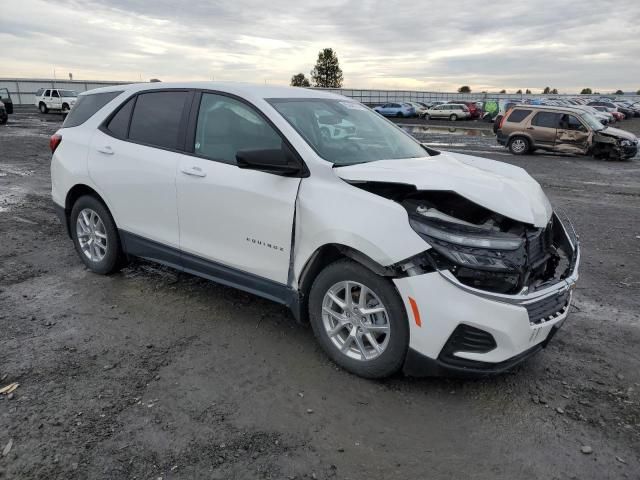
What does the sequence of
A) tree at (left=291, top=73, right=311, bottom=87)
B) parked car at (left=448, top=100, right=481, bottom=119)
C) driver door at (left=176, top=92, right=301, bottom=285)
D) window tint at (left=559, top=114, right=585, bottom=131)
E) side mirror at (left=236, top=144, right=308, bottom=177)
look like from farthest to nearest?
tree at (left=291, top=73, right=311, bottom=87), parked car at (left=448, top=100, right=481, bottom=119), window tint at (left=559, top=114, right=585, bottom=131), driver door at (left=176, top=92, right=301, bottom=285), side mirror at (left=236, top=144, right=308, bottom=177)

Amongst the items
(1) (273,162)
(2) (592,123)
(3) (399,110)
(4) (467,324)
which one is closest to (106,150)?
(1) (273,162)

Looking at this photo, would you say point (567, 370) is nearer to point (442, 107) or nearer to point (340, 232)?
point (340, 232)

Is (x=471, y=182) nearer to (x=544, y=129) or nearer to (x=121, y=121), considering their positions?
(x=121, y=121)

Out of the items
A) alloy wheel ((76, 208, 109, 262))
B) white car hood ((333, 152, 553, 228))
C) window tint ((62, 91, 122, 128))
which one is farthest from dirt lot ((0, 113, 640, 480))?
window tint ((62, 91, 122, 128))

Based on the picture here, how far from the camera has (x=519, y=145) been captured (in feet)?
57.3

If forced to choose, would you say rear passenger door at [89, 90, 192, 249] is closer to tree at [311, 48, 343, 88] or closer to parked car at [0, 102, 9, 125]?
parked car at [0, 102, 9, 125]

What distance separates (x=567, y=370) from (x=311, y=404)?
5.85 ft

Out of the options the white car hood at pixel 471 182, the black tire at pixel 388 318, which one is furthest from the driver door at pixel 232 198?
the white car hood at pixel 471 182

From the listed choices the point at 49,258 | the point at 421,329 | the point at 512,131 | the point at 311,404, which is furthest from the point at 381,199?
the point at 512,131

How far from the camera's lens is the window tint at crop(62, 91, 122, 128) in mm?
4840

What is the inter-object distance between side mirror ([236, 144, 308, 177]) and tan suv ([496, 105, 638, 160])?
1588 centimetres

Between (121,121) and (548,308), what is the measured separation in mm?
3863

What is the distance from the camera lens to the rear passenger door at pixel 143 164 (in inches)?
161

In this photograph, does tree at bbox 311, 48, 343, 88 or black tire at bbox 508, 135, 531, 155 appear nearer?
black tire at bbox 508, 135, 531, 155
